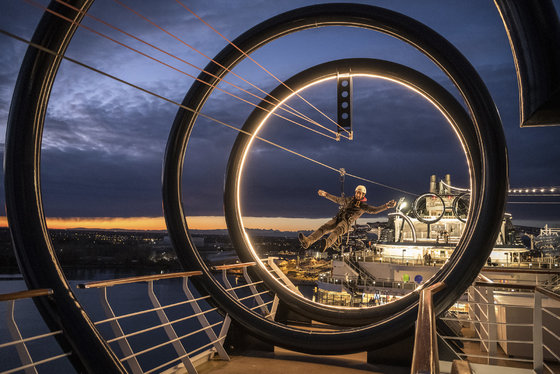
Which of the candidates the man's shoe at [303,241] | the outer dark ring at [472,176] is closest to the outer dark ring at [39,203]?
the outer dark ring at [472,176]

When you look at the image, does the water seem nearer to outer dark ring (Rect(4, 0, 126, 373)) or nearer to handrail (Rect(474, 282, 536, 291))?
outer dark ring (Rect(4, 0, 126, 373))

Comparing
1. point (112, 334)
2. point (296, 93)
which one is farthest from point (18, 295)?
point (112, 334)

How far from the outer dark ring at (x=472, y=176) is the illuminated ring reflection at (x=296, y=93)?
313 millimetres

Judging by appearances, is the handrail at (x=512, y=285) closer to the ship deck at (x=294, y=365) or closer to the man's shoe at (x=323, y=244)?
the ship deck at (x=294, y=365)

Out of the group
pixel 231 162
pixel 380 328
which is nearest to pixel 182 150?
pixel 231 162

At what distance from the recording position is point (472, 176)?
5.48 meters

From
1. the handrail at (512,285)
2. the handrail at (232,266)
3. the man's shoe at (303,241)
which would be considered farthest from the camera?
the man's shoe at (303,241)

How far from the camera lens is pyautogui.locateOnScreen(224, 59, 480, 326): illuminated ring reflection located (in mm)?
5688

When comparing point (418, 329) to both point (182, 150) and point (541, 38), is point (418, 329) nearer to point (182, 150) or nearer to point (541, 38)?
point (541, 38)

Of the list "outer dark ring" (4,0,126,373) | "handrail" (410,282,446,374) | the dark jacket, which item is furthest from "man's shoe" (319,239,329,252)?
"handrail" (410,282,446,374)

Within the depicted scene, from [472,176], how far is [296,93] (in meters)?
3.11

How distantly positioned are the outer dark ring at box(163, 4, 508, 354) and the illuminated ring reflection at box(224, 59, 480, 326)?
31 cm

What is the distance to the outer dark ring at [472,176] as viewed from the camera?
449 cm

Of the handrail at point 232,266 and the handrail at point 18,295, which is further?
the handrail at point 232,266
